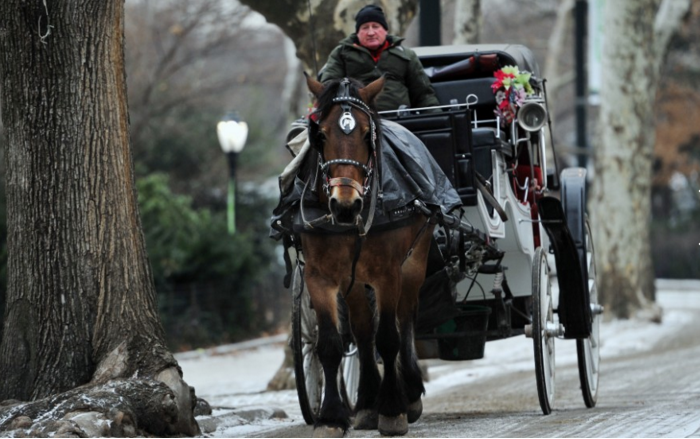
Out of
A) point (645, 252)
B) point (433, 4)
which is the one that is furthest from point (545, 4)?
point (433, 4)

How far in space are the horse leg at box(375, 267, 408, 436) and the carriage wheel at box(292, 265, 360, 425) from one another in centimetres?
89

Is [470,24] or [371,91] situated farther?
[470,24]

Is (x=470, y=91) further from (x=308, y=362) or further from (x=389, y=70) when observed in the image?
(x=308, y=362)

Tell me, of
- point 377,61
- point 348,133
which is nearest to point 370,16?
point 377,61

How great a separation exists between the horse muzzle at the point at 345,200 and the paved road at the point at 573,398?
1.59 m

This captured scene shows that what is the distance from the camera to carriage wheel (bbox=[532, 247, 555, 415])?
30.6ft

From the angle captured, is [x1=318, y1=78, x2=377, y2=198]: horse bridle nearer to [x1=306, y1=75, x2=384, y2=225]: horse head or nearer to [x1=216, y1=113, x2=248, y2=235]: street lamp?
[x1=306, y1=75, x2=384, y2=225]: horse head

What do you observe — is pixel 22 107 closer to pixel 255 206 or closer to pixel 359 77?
pixel 359 77

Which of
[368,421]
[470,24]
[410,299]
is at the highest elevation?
[470,24]

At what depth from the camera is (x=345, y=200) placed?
7.31 metres

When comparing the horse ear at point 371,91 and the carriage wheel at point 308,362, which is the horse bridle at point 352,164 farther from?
the carriage wheel at point 308,362

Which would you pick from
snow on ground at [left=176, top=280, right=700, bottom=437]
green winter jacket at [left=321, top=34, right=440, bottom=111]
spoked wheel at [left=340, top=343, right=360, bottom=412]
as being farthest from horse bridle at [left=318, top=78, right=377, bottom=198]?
spoked wheel at [left=340, top=343, right=360, bottom=412]

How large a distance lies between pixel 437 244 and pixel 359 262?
3.28ft

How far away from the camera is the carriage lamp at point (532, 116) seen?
984 cm
